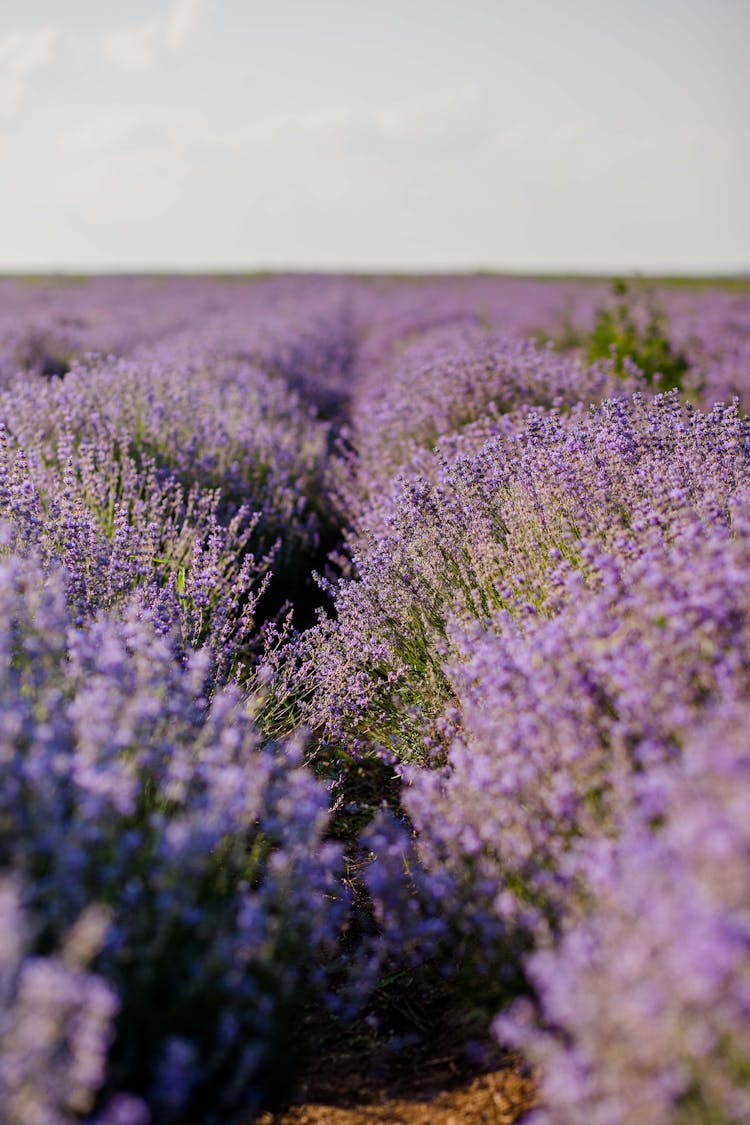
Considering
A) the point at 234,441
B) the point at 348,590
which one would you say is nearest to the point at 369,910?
the point at 348,590

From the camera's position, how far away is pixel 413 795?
2.12 metres

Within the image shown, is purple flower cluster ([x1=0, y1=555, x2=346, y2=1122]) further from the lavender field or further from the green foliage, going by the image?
the green foliage

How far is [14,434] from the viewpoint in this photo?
4.08 meters

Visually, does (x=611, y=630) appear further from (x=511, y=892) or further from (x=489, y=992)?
(x=489, y=992)

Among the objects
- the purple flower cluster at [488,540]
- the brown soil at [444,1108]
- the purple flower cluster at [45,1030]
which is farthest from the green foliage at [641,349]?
the purple flower cluster at [45,1030]

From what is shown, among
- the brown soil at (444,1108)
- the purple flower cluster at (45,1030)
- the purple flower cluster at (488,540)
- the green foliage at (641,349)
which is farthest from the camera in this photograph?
the green foliage at (641,349)

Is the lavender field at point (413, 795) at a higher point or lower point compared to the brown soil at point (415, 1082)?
higher

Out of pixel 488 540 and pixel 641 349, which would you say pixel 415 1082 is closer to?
pixel 488 540

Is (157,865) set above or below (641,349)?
below

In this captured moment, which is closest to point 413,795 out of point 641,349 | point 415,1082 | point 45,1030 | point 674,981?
point 415,1082

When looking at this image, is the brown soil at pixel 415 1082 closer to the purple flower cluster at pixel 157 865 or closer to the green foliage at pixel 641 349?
the purple flower cluster at pixel 157 865

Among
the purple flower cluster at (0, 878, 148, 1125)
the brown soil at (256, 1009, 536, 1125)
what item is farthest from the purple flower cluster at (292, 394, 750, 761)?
the purple flower cluster at (0, 878, 148, 1125)

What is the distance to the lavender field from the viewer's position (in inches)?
50.0

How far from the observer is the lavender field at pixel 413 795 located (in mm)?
1271
